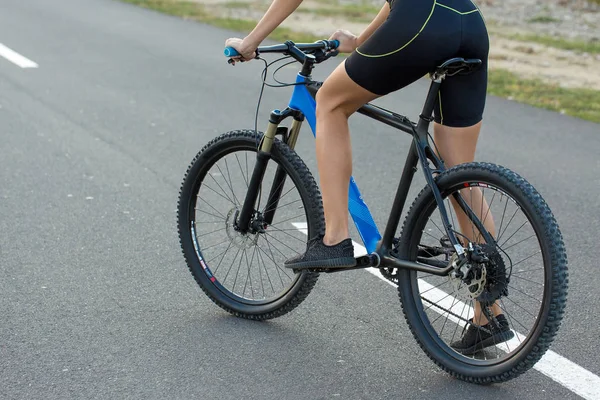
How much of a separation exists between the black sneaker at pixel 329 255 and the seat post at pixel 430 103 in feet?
2.04

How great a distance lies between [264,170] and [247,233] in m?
0.36

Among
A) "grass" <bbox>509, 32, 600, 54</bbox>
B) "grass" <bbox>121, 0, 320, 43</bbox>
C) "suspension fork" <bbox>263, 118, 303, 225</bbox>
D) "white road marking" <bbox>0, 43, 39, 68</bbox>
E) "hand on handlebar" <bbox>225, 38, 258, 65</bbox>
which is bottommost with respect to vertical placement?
"white road marking" <bbox>0, 43, 39, 68</bbox>

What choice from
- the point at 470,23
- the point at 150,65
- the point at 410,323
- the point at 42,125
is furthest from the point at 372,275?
the point at 150,65

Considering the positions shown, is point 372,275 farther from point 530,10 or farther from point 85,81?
point 530,10

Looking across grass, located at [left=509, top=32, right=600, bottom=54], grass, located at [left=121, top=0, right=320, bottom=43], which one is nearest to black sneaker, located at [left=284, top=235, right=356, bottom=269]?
grass, located at [left=121, top=0, right=320, bottom=43]

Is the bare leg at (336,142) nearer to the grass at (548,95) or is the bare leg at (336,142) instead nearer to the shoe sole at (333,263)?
the shoe sole at (333,263)

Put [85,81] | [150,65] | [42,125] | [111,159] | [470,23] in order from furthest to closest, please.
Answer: [150,65] < [85,81] < [42,125] < [111,159] < [470,23]

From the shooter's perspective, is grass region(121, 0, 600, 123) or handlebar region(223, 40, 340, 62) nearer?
handlebar region(223, 40, 340, 62)

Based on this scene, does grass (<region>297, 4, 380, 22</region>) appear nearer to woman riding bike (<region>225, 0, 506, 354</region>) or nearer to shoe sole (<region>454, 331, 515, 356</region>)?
woman riding bike (<region>225, 0, 506, 354</region>)

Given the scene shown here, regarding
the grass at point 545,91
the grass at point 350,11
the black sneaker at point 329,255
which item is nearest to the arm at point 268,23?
Answer: the black sneaker at point 329,255

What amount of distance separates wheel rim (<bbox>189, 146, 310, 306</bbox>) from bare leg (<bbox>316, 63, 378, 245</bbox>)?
0.76 ft

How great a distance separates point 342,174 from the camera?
14.2ft

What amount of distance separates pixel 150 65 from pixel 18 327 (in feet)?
24.3

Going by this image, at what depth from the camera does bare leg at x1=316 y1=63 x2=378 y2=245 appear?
13.7 feet
